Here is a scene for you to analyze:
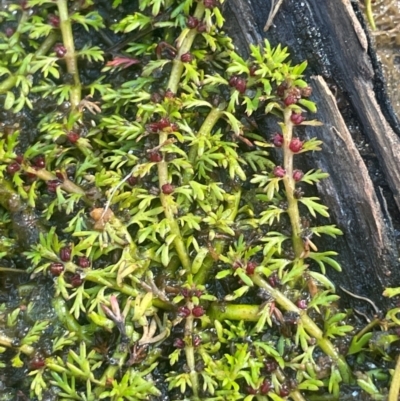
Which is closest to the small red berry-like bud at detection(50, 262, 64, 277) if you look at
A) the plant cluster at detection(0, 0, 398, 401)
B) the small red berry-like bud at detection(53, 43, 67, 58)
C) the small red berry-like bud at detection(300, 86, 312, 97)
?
the plant cluster at detection(0, 0, 398, 401)

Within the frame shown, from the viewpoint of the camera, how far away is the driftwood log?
3266 mm

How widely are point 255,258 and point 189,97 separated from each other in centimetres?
107

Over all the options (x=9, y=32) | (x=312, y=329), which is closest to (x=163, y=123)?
(x=9, y=32)

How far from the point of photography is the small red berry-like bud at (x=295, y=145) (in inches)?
129

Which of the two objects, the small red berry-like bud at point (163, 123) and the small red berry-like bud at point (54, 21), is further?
the small red berry-like bud at point (54, 21)

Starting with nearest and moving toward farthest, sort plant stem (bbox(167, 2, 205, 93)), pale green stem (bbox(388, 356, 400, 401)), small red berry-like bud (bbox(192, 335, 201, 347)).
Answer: pale green stem (bbox(388, 356, 400, 401)) < small red berry-like bud (bbox(192, 335, 201, 347)) < plant stem (bbox(167, 2, 205, 93))

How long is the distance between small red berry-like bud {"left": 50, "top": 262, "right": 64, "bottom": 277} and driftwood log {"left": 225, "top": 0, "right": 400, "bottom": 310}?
1588 mm

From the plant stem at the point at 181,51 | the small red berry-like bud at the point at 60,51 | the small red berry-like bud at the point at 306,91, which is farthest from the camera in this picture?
the small red berry-like bud at the point at 60,51

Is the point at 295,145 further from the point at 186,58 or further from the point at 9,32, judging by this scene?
the point at 9,32

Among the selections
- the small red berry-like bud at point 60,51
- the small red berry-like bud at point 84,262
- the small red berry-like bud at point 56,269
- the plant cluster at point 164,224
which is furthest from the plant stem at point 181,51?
the small red berry-like bud at point 56,269

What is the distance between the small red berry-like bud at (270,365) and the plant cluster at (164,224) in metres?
0.02

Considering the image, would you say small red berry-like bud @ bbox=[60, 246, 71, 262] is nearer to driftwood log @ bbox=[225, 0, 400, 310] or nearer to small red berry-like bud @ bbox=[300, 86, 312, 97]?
driftwood log @ bbox=[225, 0, 400, 310]

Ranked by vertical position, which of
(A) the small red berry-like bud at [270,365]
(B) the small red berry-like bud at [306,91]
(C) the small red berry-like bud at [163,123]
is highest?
(C) the small red berry-like bud at [163,123]

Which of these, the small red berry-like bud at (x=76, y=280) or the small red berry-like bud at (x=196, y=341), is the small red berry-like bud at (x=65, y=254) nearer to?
the small red berry-like bud at (x=76, y=280)
